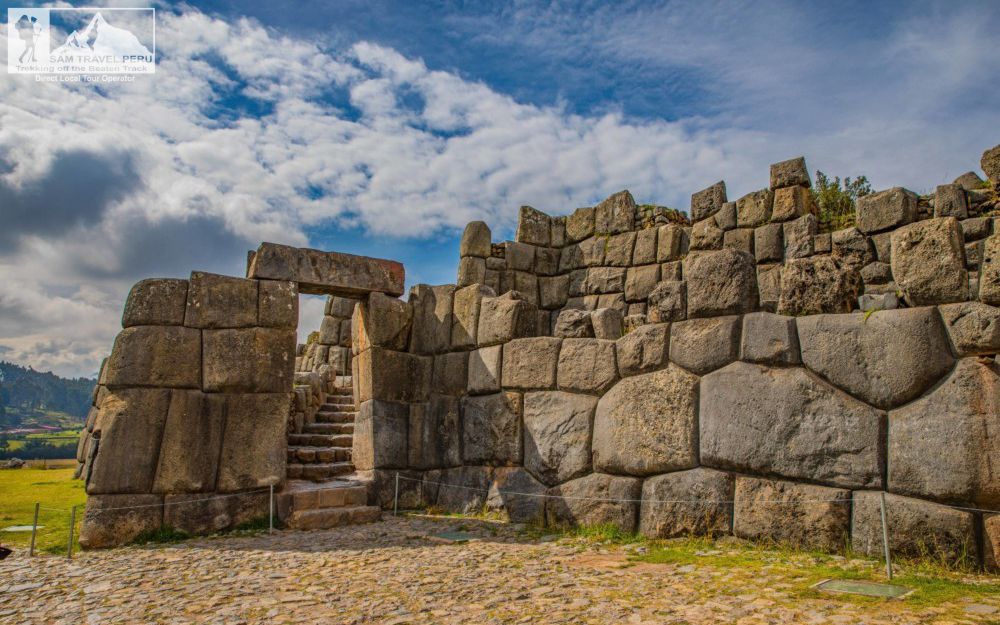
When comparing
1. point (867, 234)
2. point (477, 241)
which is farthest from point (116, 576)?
point (867, 234)

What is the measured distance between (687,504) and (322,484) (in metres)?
5.02

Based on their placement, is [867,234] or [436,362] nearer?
[867,234]

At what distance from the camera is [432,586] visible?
17.4 feet

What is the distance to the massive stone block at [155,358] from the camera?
26.4ft

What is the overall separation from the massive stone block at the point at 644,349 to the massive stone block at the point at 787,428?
1.97 feet

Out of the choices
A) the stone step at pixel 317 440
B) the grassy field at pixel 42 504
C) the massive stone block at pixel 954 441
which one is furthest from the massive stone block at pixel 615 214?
the grassy field at pixel 42 504

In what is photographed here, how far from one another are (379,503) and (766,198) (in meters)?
7.71

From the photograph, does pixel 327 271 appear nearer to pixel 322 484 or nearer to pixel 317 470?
pixel 317 470

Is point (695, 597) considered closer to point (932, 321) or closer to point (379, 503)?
point (932, 321)

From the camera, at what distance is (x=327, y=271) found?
970 centimetres

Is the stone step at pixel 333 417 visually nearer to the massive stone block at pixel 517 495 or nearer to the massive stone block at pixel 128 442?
the massive stone block at pixel 128 442

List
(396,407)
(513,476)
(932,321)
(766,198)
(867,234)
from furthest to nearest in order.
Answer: (766,198), (396,407), (867,234), (513,476), (932,321)

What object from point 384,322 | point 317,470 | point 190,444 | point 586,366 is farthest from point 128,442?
point 586,366

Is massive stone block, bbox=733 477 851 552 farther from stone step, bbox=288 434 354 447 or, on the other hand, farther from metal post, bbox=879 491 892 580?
stone step, bbox=288 434 354 447
